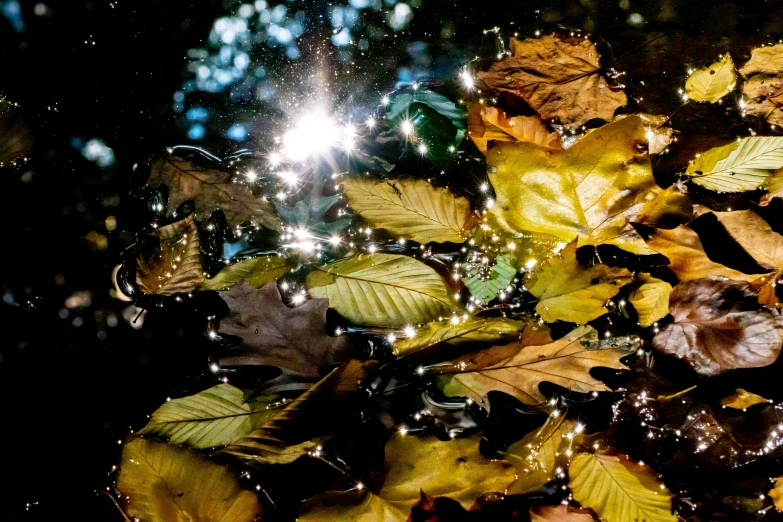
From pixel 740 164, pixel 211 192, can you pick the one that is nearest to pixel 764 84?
pixel 740 164

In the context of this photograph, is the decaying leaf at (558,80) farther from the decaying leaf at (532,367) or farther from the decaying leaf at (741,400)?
the decaying leaf at (741,400)

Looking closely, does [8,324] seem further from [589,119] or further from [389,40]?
[589,119]

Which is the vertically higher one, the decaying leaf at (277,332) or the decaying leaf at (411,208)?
the decaying leaf at (411,208)

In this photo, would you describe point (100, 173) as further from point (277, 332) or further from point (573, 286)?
point (573, 286)

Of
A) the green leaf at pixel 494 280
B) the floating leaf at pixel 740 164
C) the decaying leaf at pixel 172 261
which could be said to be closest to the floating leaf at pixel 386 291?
the green leaf at pixel 494 280

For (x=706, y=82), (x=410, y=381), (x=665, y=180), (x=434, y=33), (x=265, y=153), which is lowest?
(x=410, y=381)

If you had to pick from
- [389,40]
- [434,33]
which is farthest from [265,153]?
[434,33]
